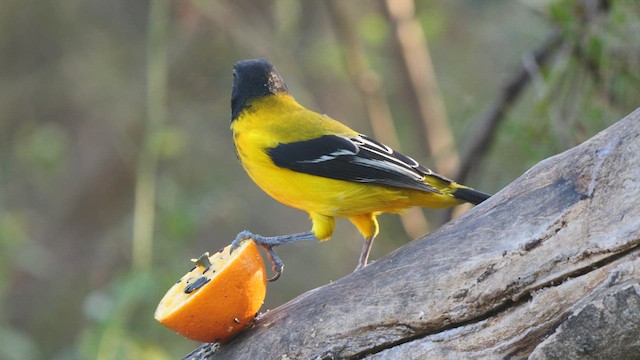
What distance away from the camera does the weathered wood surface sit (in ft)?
8.34

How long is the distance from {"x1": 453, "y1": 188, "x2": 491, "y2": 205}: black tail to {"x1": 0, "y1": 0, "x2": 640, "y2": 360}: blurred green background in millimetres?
1708

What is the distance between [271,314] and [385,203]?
693 mm

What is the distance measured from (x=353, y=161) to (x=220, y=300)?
861 millimetres

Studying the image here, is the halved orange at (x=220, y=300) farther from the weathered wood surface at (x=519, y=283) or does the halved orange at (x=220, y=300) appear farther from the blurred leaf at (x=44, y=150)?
the blurred leaf at (x=44, y=150)

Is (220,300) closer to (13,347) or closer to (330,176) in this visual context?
(330,176)

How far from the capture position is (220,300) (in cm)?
322

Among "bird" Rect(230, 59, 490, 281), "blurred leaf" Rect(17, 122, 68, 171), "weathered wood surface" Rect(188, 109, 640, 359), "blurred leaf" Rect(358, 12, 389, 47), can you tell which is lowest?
"weathered wood surface" Rect(188, 109, 640, 359)

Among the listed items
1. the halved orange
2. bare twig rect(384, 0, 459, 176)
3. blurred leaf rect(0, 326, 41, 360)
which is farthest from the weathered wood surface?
bare twig rect(384, 0, 459, 176)

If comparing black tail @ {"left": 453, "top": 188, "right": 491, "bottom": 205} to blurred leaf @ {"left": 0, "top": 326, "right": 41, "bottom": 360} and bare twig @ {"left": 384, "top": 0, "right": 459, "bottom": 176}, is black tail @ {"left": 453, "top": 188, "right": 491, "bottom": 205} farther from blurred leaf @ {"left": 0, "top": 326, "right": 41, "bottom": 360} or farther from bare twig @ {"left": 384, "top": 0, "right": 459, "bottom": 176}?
blurred leaf @ {"left": 0, "top": 326, "right": 41, "bottom": 360}

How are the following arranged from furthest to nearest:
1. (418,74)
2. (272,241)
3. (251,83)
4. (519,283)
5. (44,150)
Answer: (418,74) → (44,150) → (251,83) → (272,241) → (519,283)

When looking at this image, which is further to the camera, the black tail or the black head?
the black head

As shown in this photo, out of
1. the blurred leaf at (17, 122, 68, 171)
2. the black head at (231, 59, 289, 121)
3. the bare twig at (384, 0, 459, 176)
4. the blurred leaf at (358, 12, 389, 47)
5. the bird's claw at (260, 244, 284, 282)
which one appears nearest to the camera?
the bird's claw at (260, 244, 284, 282)

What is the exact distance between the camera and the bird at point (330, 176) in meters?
3.67

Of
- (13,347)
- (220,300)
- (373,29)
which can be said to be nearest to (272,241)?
(220,300)
